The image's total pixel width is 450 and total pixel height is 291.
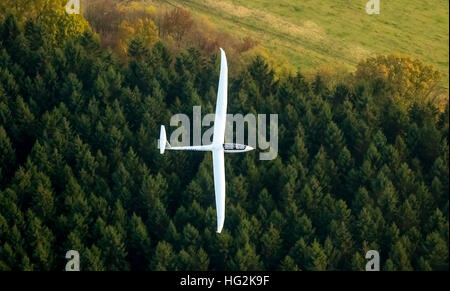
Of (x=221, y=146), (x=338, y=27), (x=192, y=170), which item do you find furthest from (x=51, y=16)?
(x=221, y=146)

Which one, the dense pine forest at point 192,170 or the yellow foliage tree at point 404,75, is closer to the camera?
the dense pine forest at point 192,170

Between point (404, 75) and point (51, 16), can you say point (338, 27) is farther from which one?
point (51, 16)

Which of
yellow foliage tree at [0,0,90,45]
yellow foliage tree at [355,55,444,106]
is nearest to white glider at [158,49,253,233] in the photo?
yellow foliage tree at [0,0,90,45]

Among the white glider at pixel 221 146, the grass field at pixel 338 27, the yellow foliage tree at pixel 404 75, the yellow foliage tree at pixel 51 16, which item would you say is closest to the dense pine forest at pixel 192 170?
the yellow foliage tree at pixel 51 16

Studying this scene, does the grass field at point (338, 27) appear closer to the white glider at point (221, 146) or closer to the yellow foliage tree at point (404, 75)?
the yellow foliage tree at point (404, 75)
